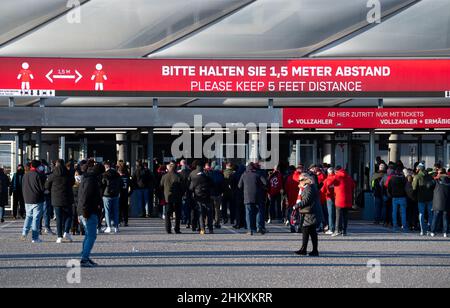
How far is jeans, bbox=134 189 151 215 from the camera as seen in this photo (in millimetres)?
25156

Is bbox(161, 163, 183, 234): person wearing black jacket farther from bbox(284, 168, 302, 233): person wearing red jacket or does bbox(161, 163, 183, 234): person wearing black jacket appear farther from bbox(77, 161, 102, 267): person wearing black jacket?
bbox(77, 161, 102, 267): person wearing black jacket

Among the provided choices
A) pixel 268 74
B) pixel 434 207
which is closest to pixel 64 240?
pixel 434 207

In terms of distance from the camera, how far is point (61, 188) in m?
17.7

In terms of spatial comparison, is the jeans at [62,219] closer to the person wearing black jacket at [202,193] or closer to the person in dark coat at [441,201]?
the person wearing black jacket at [202,193]

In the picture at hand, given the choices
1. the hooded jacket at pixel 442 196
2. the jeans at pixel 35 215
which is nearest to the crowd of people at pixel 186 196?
the jeans at pixel 35 215

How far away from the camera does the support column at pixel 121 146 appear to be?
27578 mm

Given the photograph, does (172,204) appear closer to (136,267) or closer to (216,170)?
(216,170)

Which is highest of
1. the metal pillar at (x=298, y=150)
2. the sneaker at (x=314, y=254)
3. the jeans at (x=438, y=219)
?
the metal pillar at (x=298, y=150)

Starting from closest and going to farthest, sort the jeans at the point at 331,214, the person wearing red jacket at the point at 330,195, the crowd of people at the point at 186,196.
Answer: the crowd of people at the point at 186,196 < the person wearing red jacket at the point at 330,195 < the jeans at the point at 331,214

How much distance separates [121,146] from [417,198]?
31.1ft

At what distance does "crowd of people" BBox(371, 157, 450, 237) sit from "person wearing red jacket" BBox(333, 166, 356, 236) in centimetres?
178

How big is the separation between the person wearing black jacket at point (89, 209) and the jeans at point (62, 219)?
11.6ft

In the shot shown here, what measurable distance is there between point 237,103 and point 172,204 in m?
8.89

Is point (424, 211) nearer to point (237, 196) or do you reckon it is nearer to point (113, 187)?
point (237, 196)
